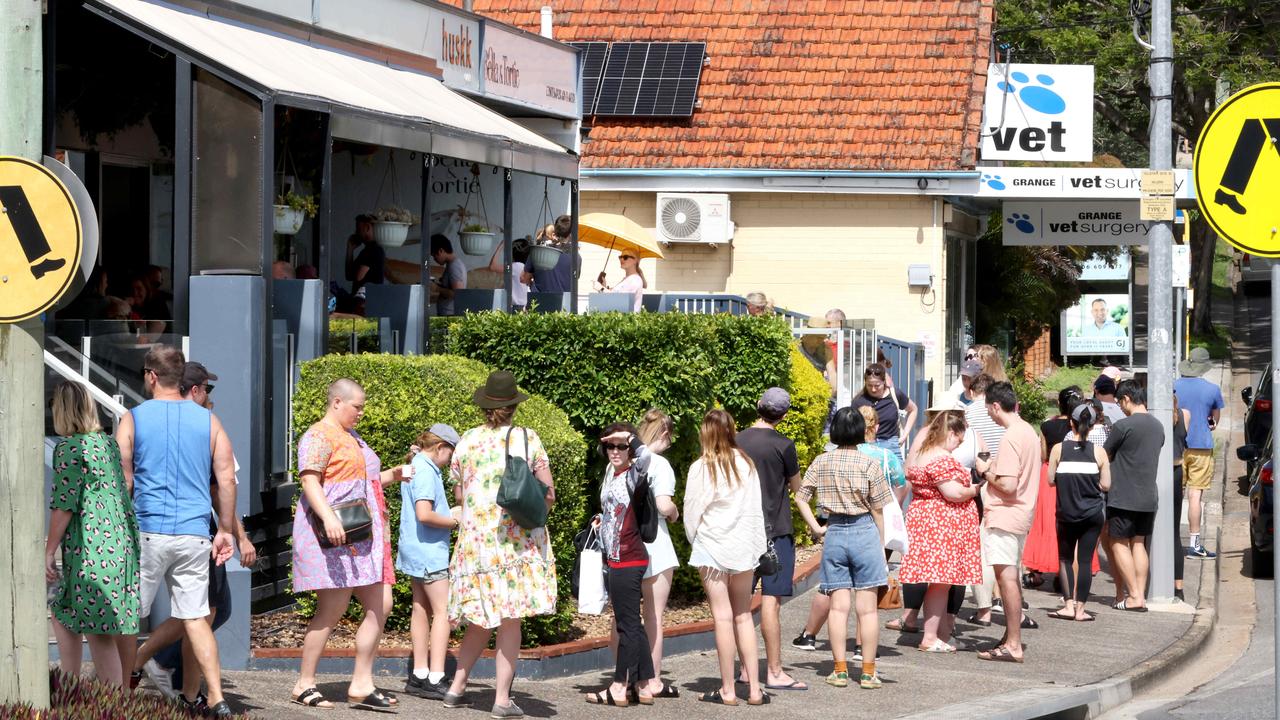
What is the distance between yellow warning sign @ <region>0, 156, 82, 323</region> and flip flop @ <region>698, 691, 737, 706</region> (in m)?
4.96

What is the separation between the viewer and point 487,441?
28.2 ft

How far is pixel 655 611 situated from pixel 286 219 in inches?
162

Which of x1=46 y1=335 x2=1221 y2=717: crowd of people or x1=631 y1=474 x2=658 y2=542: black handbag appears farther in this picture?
x1=631 y1=474 x2=658 y2=542: black handbag

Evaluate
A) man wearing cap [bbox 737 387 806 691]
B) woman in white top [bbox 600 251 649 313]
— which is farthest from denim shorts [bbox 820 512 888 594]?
woman in white top [bbox 600 251 649 313]

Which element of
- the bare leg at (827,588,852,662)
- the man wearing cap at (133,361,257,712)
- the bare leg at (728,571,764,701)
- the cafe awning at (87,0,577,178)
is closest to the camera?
the man wearing cap at (133,361,257,712)

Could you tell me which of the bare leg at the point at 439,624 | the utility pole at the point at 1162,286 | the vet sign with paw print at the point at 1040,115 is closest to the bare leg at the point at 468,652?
the bare leg at the point at 439,624

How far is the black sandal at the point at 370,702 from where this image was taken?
8.59 metres

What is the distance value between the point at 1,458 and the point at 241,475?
3.73 meters

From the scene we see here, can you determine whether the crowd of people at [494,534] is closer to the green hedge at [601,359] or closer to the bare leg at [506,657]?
the bare leg at [506,657]

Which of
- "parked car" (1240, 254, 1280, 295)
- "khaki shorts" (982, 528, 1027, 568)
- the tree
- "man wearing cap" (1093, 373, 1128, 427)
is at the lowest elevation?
"khaki shorts" (982, 528, 1027, 568)

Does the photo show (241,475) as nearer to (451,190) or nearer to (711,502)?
(711,502)

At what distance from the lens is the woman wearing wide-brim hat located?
8570mm

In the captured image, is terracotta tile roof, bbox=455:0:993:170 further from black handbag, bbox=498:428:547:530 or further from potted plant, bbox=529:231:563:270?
black handbag, bbox=498:428:547:530

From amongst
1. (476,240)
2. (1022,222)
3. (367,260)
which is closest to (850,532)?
(367,260)
